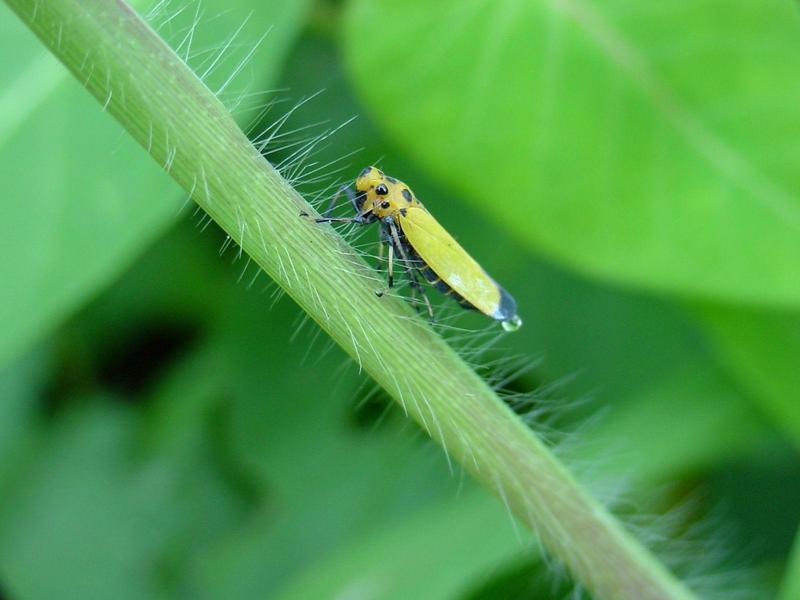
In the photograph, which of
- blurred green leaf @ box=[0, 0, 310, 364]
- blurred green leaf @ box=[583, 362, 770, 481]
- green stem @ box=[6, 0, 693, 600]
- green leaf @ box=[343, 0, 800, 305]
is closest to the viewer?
green stem @ box=[6, 0, 693, 600]

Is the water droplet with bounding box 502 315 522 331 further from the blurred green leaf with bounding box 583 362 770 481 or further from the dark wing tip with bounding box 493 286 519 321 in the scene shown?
the blurred green leaf with bounding box 583 362 770 481

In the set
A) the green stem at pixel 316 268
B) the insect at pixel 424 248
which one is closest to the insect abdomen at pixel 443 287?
the insect at pixel 424 248

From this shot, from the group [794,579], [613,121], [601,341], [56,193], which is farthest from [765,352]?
[56,193]

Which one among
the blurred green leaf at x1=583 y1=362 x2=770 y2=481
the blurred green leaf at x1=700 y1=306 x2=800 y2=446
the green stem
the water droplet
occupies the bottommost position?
the green stem

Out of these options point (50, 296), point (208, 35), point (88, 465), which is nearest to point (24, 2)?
point (50, 296)

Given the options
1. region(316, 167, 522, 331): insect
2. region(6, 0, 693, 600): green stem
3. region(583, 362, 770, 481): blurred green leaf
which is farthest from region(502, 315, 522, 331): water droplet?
region(583, 362, 770, 481): blurred green leaf

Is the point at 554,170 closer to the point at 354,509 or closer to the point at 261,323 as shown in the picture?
the point at 261,323

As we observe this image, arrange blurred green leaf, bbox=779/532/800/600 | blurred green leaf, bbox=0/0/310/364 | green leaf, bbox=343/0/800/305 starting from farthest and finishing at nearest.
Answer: green leaf, bbox=343/0/800/305 → blurred green leaf, bbox=0/0/310/364 → blurred green leaf, bbox=779/532/800/600

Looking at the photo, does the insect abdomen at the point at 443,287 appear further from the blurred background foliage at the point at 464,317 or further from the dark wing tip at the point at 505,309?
the blurred background foliage at the point at 464,317
